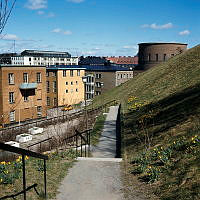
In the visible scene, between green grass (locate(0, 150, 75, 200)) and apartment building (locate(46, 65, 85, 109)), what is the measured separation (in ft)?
131

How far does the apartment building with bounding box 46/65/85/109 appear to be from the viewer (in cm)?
4956

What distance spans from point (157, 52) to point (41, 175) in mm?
68566

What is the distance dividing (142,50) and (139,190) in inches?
→ 2818

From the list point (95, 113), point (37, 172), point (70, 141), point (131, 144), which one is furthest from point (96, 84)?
point (37, 172)

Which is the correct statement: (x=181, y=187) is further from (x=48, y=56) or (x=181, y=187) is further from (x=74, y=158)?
(x=48, y=56)

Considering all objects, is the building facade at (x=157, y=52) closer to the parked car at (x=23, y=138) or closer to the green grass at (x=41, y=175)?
the parked car at (x=23, y=138)

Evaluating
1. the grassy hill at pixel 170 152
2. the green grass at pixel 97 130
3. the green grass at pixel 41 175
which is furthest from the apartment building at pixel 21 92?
the green grass at pixel 41 175

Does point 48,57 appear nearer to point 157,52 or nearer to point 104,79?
point 157,52

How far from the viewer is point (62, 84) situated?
50.2 m

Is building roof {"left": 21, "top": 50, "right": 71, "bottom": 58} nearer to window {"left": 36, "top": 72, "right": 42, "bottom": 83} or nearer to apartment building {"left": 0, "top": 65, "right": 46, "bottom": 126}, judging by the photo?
window {"left": 36, "top": 72, "right": 42, "bottom": 83}

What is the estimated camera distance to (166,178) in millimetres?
6812

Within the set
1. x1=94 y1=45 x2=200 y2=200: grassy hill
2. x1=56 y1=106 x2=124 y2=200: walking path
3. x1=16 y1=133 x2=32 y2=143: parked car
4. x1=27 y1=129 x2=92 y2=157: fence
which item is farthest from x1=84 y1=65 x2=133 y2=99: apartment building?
x1=56 y1=106 x2=124 y2=200: walking path

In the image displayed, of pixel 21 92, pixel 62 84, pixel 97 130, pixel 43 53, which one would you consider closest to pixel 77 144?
pixel 97 130

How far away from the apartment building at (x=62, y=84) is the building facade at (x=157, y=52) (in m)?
26.8
